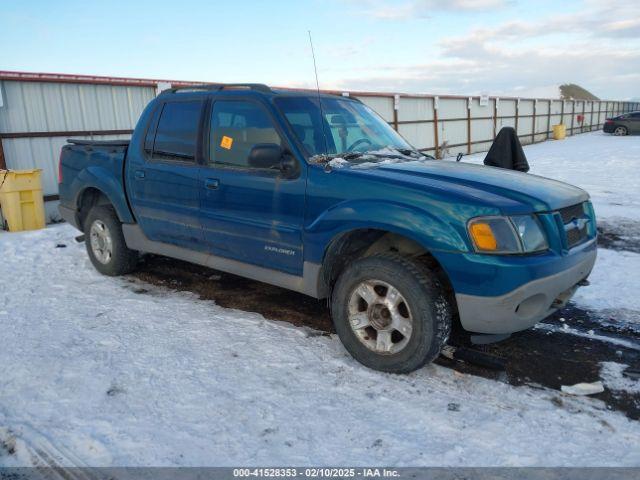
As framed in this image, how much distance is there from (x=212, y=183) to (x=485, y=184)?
2139 millimetres

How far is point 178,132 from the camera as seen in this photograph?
4.66m

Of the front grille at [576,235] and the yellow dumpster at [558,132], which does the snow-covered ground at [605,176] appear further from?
the yellow dumpster at [558,132]

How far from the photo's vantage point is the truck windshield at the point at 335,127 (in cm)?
393

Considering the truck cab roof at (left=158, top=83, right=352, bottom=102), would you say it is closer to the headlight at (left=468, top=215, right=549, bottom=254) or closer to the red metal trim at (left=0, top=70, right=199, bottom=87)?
the headlight at (left=468, top=215, right=549, bottom=254)

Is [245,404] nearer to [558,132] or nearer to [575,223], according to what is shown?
[575,223]

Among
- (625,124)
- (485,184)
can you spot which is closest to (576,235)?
(485,184)

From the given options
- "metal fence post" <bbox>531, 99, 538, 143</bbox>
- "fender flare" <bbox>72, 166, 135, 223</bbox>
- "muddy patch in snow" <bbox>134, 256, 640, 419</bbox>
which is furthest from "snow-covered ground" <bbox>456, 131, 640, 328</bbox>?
"metal fence post" <bbox>531, 99, 538, 143</bbox>

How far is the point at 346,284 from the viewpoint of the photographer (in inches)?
137

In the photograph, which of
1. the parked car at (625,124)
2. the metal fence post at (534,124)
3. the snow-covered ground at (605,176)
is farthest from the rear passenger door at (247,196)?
the parked car at (625,124)

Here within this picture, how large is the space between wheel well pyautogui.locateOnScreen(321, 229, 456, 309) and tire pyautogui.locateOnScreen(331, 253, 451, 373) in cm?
17

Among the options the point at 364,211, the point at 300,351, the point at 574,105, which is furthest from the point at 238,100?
the point at 574,105

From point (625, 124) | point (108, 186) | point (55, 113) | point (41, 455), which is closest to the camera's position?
point (41, 455)

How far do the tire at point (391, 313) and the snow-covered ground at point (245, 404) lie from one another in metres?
0.16

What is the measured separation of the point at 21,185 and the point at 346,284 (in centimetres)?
687
